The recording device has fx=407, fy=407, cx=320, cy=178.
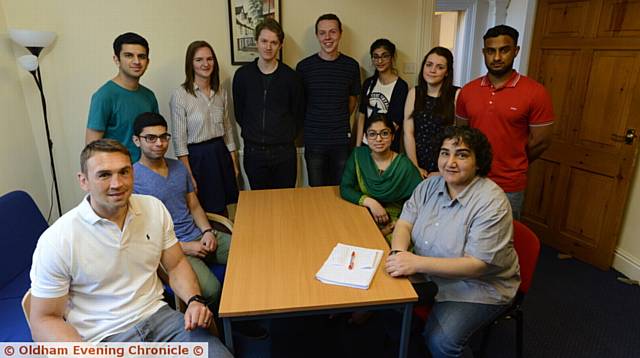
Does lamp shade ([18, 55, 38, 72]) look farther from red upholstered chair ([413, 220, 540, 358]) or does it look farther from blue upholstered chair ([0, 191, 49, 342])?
red upholstered chair ([413, 220, 540, 358])

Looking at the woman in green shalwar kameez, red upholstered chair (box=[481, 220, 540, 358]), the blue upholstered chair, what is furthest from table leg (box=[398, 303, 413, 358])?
the blue upholstered chair

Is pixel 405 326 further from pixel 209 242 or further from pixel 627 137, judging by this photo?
pixel 627 137

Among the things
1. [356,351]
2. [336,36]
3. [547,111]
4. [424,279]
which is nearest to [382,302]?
[424,279]

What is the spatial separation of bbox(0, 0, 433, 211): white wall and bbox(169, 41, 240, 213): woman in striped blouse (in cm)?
49

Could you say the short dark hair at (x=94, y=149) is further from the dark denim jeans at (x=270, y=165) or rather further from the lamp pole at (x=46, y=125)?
the lamp pole at (x=46, y=125)

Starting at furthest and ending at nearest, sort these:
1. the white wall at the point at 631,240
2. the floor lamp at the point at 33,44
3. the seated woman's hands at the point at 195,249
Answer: the white wall at the point at 631,240, the floor lamp at the point at 33,44, the seated woman's hands at the point at 195,249

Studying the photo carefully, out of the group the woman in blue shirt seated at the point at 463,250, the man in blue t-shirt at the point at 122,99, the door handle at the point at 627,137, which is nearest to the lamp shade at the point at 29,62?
the man in blue t-shirt at the point at 122,99

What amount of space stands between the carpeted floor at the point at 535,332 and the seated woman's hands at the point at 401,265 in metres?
0.44

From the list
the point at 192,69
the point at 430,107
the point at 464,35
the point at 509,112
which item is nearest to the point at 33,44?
the point at 192,69

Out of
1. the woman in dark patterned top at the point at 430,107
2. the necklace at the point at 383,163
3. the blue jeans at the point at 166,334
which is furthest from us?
the woman in dark patterned top at the point at 430,107

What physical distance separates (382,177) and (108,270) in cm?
139

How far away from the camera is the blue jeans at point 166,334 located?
4.93 feet

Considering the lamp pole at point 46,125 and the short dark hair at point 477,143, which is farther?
the lamp pole at point 46,125

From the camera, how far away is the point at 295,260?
5.57 feet
